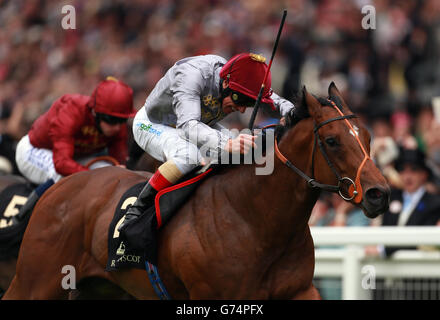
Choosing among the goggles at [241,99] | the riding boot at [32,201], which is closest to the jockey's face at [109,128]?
the riding boot at [32,201]

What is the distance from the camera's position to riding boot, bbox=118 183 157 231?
4262 millimetres

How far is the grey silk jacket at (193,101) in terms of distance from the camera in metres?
4.02

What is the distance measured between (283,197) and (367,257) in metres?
1.93

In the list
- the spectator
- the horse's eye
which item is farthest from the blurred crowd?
the horse's eye

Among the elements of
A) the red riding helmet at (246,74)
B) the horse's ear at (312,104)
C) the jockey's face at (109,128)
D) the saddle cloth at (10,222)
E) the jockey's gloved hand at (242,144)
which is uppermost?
the red riding helmet at (246,74)

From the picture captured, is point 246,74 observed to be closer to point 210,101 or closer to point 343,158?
point 210,101

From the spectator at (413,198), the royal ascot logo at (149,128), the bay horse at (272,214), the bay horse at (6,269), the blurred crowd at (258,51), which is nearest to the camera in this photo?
the bay horse at (272,214)

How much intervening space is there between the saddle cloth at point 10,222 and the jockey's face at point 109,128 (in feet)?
2.79

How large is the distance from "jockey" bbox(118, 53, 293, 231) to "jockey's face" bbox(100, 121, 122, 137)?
1051mm

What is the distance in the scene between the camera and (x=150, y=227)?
414 cm

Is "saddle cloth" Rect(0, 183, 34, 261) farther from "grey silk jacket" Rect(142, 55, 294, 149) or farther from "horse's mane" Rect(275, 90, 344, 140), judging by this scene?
"horse's mane" Rect(275, 90, 344, 140)

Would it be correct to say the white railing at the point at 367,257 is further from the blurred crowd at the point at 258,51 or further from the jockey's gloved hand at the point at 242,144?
the jockey's gloved hand at the point at 242,144
